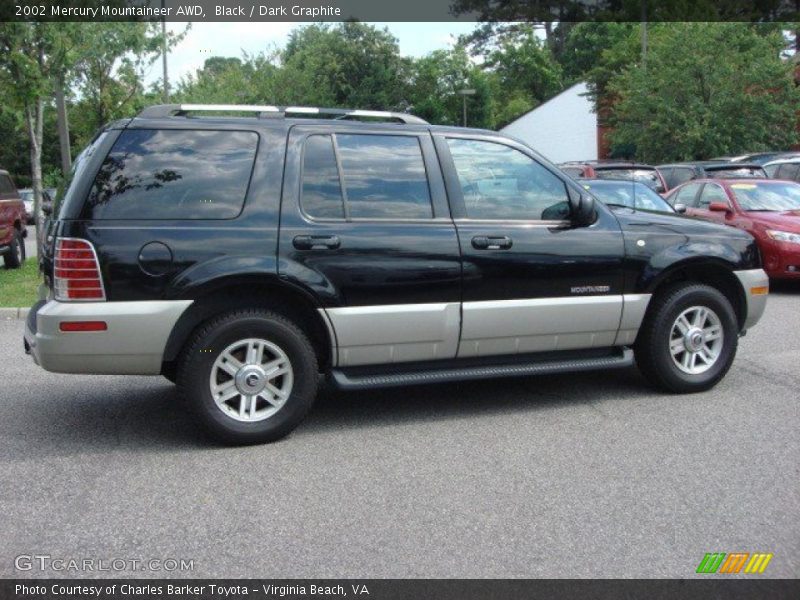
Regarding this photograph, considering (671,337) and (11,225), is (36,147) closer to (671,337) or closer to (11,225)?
(11,225)

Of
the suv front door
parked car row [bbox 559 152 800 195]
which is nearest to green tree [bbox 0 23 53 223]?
parked car row [bbox 559 152 800 195]

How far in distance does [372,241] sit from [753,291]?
2978mm

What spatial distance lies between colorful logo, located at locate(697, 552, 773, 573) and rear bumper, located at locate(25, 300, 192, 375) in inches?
119

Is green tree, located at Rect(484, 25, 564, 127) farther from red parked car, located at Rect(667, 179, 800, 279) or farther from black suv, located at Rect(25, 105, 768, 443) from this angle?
black suv, located at Rect(25, 105, 768, 443)

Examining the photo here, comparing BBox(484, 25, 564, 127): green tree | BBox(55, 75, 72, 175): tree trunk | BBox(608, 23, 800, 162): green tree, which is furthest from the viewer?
BBox(484, 25, 564, 127): green tree

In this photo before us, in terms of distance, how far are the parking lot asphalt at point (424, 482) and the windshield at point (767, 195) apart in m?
6.50

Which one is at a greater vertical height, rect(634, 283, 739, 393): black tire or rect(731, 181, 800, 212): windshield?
rect(731, 181, 800, 212): windshield

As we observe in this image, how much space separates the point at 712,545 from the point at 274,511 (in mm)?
1981

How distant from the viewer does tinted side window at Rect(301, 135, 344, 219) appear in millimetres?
5480

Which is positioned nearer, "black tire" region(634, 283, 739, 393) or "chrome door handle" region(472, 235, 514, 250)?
"chrome door handle" region(472, 235, 514, 250)

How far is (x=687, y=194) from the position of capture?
47.5 feet

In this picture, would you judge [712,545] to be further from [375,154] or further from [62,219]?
[62,219]

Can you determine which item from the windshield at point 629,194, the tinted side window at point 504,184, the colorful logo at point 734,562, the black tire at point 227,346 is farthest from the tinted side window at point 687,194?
the colorful logo at point 734,562

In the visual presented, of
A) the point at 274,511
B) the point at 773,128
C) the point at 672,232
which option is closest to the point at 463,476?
the point at 274,511
